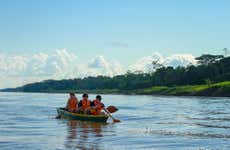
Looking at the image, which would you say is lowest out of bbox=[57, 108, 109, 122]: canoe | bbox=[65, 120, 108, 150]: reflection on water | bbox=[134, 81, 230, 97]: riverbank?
bbox=[65, 120, 108, 150]: reflection on water

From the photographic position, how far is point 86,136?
2747 cm

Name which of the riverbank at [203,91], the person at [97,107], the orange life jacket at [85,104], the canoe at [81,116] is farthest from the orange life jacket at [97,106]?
the riverbank at [203,91]

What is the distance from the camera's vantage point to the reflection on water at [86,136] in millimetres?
23047

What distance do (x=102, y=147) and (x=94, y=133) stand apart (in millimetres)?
6989

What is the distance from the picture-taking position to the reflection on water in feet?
75.6

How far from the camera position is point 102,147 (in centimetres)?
2253

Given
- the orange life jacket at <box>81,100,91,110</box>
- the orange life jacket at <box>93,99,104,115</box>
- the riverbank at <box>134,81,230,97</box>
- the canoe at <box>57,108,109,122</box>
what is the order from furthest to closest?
the riverbank at <box>134,81,230,97</box>, the orange life jacket at <box>81,100,91,110</box>, the orange life jacket at <box>93,99,104,115</box>, the canoe at <box>57,108,109,122</box>

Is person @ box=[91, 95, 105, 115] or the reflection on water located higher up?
person @ box=[91, 95, 105, 115]

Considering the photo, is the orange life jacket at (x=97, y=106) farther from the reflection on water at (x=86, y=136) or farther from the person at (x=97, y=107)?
the reflection on water at (x=86, y=136)

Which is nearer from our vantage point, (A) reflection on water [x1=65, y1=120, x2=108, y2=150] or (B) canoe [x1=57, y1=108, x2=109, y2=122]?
(A) reflection on water [x1=65, y1=120, x2=108, y2=150]

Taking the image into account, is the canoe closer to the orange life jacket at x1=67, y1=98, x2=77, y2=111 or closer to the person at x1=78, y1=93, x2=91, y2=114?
the person at x1=78, y1=93, x2=91, y2=114

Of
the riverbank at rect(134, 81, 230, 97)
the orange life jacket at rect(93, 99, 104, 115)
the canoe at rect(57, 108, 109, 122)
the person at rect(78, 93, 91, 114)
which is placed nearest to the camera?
the canoe at rect(57, 108, 109, 122)

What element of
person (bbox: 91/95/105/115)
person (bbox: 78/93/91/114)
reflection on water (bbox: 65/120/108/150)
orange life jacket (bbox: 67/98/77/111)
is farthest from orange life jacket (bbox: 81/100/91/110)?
orange life jacket (bbox: 67/98/77/111)

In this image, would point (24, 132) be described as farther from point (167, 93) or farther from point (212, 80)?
point (212, 80)
